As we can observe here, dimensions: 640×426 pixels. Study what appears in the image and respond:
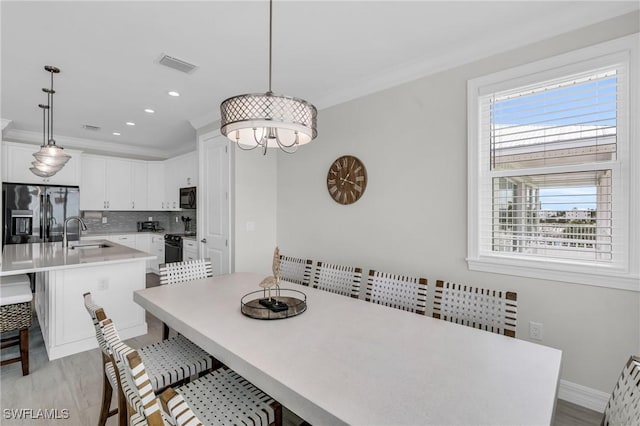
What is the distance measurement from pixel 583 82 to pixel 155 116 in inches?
180

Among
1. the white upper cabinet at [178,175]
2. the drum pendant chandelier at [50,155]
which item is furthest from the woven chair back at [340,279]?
the white upper cabinet at [178,175]

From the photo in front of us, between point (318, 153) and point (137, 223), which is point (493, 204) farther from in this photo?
point (137, 223)

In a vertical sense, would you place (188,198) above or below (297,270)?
above

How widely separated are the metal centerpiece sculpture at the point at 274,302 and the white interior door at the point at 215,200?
2.01 metres

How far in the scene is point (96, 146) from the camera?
577cm

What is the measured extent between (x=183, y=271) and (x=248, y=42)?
1919mm

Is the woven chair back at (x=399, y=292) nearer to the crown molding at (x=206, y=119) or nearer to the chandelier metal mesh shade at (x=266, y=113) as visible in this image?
the chandelier metal mesh shade at (x=266, y=113)

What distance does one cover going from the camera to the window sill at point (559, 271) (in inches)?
75.4

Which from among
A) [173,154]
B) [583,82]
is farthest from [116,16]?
[173,154]

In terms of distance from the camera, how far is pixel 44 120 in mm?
4320

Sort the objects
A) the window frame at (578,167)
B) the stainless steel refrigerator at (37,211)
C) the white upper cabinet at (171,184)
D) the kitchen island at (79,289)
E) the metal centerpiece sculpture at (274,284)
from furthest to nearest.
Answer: the white upper cabinet at (171,184) < the stainless steel refrigerator at (37,211) < the kitchen island at (79,289) < the window frame at (578,167) < the metal centerpiece sculpture at (274,284)

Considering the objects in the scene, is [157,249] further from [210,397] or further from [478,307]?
[478,307]

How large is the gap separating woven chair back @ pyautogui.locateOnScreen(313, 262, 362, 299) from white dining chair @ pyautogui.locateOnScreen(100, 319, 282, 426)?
111cm

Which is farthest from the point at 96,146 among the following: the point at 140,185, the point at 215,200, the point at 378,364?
the point at 378,364
